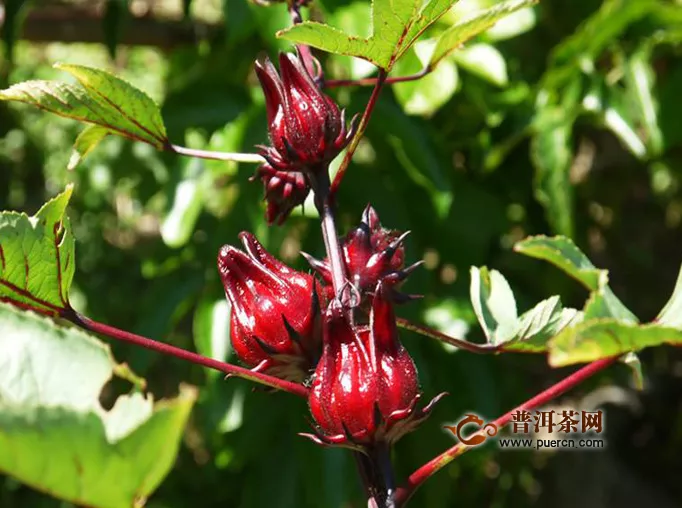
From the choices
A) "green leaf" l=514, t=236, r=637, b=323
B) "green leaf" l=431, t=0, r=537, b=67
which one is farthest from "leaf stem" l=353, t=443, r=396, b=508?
"green leaf" l=431, t=0, r=537, b=67

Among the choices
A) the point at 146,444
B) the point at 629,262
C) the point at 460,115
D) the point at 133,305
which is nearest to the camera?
the point at 146,444

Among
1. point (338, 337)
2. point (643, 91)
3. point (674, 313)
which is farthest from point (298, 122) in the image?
point (643, 91)

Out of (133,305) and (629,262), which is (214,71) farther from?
(629,262)

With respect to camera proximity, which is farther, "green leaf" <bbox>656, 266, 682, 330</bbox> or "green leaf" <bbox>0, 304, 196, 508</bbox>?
"green leaf" <bbox>656, 266, 682, 330</bbox>

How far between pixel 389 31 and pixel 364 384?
17 cm

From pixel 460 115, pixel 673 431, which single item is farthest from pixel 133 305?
pixel 673 431

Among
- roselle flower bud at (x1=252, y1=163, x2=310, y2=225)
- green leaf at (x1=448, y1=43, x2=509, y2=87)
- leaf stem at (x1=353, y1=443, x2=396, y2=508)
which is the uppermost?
green leaf at (x1=448, y1=43, x2=509, y2=87)

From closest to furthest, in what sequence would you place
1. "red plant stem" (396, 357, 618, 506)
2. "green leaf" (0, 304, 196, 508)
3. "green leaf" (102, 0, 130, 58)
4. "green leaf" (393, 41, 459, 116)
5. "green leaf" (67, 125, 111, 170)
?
"green leaf" (0, 304, 196, 508) → "red plant stem" (396, 357, 618, 506) → "green leaf" (67, 125, 111, 170) → "green leaf" (393, 41, 459, 116) → "green leaf" (102, 0, 130, 58)

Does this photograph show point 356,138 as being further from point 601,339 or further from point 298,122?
point 601,339

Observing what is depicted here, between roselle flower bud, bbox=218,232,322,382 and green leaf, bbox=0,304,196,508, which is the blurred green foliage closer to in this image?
roselle flower bud, bbox=218,232,322,382

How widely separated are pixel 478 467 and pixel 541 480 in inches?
21.7

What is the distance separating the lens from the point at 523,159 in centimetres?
123

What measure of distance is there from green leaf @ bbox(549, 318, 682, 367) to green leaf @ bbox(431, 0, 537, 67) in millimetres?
171

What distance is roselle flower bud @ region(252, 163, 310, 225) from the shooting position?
1.47ft
